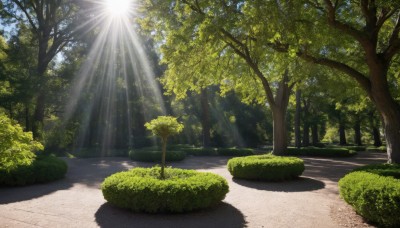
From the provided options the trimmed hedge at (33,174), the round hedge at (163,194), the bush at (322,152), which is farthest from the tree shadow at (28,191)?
the bush at (322,152)

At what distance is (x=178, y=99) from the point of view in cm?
1752

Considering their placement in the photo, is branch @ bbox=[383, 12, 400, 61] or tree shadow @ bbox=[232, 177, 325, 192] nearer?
tree shadow @ bbox=[232, 177, 325, 192]

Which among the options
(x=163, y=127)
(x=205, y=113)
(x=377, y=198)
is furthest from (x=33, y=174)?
(x=205, y=113)

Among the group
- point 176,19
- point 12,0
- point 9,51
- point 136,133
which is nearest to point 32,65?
point 9,51

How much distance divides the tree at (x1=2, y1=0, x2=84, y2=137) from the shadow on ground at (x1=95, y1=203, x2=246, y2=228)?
834 inches

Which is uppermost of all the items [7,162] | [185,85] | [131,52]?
[131,52]

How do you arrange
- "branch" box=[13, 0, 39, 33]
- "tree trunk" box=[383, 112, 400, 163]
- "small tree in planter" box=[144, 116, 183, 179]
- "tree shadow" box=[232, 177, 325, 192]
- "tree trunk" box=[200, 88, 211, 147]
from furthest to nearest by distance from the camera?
1. "tree trunk" box=[200, 88, 211, 147]
2. "branch" box=[13, 0, 39, 33]
3. "tree trunk" box=[383, 112, 400, 163]
4. "tree shadow" box=[232, 177, 325, 192]
5. "small tree in planter" box=[144, 116, 183, 179]

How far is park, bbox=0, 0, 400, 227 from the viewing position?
6.94m

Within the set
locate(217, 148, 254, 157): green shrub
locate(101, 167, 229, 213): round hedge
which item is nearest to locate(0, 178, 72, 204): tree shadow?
locate(101, 167, 229, 213): round hedge

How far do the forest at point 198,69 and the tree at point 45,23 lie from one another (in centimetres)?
11

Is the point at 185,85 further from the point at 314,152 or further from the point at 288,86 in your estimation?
the point at 314,152

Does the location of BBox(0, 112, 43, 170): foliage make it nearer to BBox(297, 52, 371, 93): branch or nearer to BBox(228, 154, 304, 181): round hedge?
BBox(228, 154, 304, 181): round hedge

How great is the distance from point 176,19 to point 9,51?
66.2 ft

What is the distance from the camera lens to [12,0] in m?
25.6
